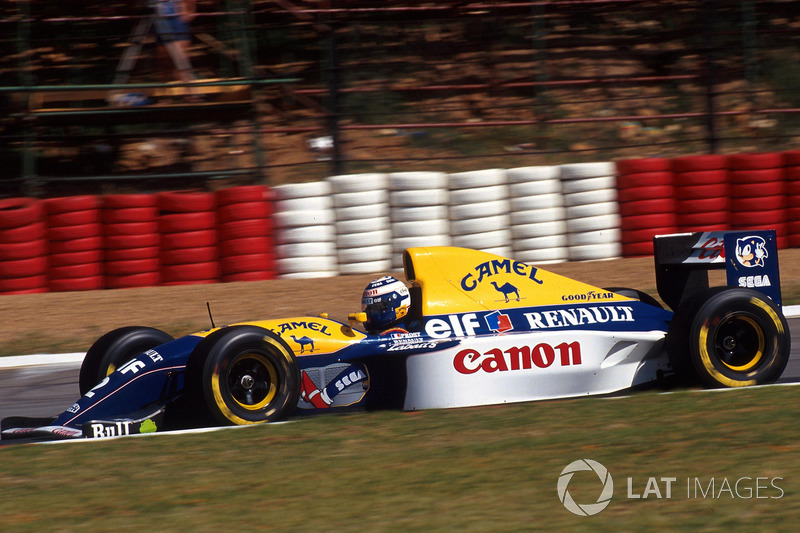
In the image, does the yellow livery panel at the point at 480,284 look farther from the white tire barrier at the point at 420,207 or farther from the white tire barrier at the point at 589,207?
the white tire barrier at the point at 589,207

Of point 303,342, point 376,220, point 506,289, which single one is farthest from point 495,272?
point 376,220

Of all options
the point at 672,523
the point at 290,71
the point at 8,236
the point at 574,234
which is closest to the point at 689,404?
the point at 672,523

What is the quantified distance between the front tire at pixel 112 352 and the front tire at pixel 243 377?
1.11 m

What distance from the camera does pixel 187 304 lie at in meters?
12.0

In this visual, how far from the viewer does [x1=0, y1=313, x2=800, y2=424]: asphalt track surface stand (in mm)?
7711

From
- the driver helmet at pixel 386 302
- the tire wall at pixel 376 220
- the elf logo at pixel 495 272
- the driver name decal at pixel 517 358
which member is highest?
the tire wall at pixel 376 220

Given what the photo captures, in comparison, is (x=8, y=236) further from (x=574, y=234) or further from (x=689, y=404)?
(x=689, y=404)

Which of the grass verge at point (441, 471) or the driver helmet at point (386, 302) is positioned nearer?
the grass verge at point (441, 471)

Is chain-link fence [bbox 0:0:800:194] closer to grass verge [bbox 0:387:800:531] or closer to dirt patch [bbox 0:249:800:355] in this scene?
dirt patch [bbox 0:249:800:355]

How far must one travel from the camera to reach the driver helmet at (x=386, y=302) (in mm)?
6738

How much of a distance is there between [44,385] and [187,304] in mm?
3440

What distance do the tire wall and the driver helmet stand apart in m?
6.21

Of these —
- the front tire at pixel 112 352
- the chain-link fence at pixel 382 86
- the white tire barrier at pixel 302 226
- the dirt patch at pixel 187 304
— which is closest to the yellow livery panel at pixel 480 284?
the front tire at pixel 112 352

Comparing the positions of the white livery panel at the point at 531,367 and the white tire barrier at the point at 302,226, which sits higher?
the white tire barrier at the point at 302,226
